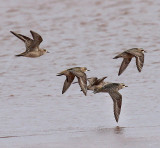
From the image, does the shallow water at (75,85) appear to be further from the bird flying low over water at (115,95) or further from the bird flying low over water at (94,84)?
the bird flying low over water at (94,84)

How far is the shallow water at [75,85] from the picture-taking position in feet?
30.3

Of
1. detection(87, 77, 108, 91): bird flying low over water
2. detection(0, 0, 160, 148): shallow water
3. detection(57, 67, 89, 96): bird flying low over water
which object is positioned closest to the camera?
detection(0, 0, 160, 148): shallow water

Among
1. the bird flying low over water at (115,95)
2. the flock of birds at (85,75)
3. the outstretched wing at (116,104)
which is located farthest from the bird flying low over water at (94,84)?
the outstretched wing at (116,104)

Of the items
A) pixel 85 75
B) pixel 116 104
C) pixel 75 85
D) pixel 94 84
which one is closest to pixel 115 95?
pixel 116 104

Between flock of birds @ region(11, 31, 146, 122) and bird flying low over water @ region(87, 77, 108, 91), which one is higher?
flock of birds @ region(11, 31, 146, 122)

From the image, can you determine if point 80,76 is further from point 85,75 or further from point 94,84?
point 94,84

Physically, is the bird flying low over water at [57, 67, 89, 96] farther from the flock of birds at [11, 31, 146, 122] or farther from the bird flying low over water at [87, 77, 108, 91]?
the bird flying low over water at [87, 77, 108, 91]

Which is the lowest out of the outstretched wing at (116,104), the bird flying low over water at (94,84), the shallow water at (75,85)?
the shallow water at (75,85)

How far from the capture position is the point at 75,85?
41.1 ft

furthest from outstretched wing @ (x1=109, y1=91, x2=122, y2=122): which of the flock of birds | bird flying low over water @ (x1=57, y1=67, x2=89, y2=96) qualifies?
bird flying low over water @ (x1=57, y1=67, x2=89, y2=96)


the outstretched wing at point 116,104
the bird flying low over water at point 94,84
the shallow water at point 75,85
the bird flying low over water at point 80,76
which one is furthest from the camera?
the bird flying low over water at point 94,84

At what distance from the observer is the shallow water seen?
9250 millimetres

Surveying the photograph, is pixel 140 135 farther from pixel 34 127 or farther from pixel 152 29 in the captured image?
pixel 152 29

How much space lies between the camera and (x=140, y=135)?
8953 mm
